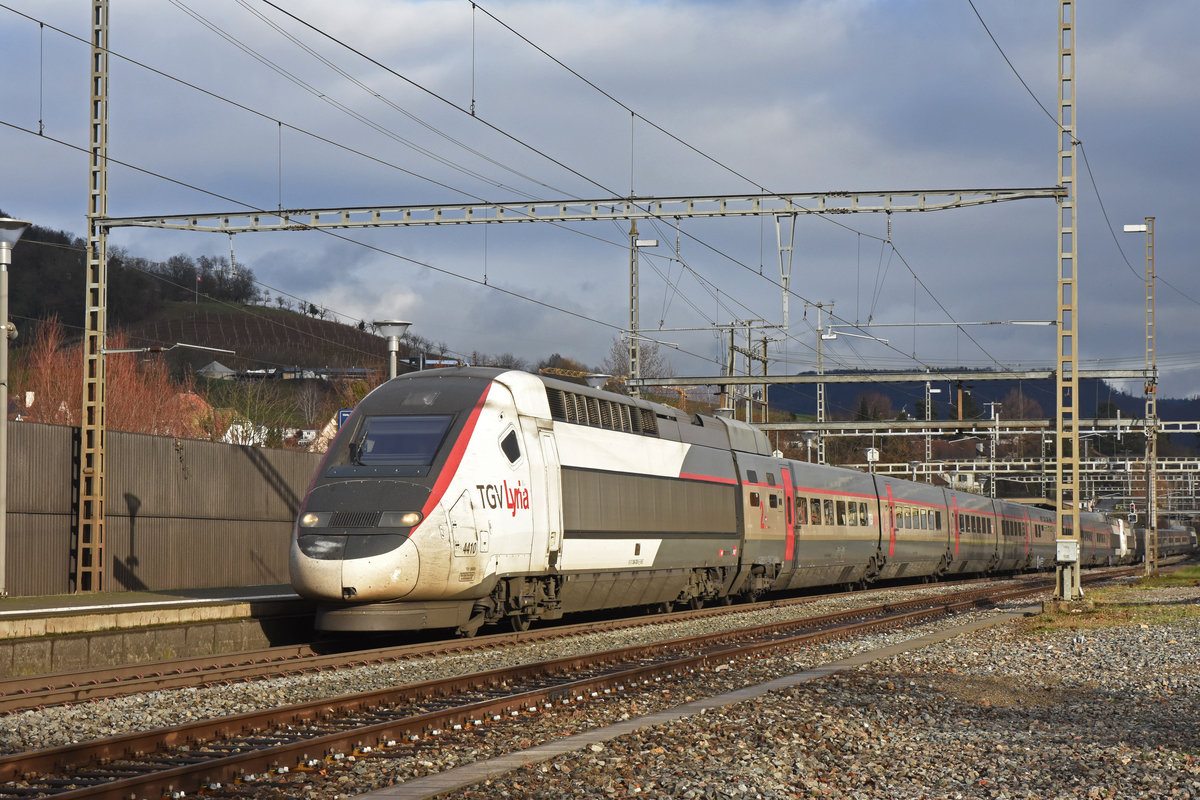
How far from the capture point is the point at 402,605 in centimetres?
1571

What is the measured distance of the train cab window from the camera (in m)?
17.0

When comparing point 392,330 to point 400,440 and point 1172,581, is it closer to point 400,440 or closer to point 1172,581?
point 400,440

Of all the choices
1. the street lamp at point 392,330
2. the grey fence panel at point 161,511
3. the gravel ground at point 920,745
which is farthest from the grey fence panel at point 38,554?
the gravel ground at point 920,745

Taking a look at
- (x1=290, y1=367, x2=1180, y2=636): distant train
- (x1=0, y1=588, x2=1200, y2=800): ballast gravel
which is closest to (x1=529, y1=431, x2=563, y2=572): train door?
(x1=290, y1=367, x2=1180, y2=636): distant train

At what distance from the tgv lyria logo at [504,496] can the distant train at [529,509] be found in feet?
0.09

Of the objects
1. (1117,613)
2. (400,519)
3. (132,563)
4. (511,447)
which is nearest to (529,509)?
(511,447)

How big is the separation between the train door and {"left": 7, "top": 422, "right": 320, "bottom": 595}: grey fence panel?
877 centimetres

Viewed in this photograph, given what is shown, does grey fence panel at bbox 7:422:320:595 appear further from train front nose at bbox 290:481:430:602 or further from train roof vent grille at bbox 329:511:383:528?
train roof vent grille at bbox 329:511:383:528

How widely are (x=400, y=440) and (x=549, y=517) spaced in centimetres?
268

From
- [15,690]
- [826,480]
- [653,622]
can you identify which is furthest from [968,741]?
[826,480]

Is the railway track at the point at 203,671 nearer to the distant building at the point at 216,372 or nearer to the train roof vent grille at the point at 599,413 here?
the train roof vent grille at the point at 599,413

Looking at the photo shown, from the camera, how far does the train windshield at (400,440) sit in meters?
16.2

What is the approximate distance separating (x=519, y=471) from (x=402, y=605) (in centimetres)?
259

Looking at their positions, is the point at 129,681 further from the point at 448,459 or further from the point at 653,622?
the point at 653,622
